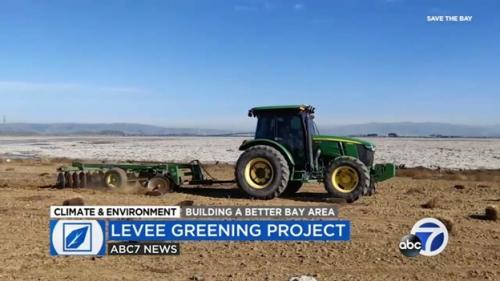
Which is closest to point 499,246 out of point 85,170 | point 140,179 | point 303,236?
point 303,236

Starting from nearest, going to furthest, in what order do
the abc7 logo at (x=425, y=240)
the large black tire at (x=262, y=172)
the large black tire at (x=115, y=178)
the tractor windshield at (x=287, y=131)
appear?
the abc7 logo at (x=425, y=240)
the large black tire at (x=262, y=172)
the tractor windshield at (x=287, y=131)
the large black tire at (x=115, y=178)

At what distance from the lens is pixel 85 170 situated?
46.7ft

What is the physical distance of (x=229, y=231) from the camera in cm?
844

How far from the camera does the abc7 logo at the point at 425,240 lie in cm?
746

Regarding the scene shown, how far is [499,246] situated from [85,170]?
1049 centimetres

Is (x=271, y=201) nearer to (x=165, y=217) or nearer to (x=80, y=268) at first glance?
(x=165, y=217)

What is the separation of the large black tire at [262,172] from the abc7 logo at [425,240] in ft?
14.2

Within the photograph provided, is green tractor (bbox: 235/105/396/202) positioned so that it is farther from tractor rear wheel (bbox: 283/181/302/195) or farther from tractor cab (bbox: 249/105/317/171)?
tractor rear wheel (bbox: 283/181/302/195)

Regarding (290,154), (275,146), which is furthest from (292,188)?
(275,146)

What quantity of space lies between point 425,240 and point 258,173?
568cm

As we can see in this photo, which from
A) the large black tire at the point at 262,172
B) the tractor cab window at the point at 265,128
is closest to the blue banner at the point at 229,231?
the large black tire at the point at 262,172

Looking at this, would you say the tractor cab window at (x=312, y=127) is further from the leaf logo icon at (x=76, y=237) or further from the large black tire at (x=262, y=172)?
the leaf logo icon at (x=76, y=237)

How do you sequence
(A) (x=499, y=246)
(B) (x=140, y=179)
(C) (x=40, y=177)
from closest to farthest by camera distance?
(A) (x=499, y=246) → (B) (x=140, y=179) → (C) (x=40, y=177)

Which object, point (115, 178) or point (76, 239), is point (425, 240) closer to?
point (76, 239)
